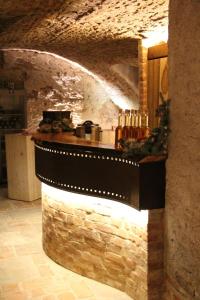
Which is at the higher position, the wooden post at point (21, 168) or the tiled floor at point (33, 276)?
the wooden post at point (21, 168)

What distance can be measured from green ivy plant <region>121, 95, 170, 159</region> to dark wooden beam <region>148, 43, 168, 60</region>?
7.53 feet

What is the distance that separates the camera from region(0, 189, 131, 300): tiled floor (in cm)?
355

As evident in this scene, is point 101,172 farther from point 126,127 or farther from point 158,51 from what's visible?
point 158,51

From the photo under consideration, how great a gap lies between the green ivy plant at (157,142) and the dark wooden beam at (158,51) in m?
2.29

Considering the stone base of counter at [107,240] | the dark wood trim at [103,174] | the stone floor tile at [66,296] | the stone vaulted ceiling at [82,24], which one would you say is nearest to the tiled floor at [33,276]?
the stone floor tile at [66,296]

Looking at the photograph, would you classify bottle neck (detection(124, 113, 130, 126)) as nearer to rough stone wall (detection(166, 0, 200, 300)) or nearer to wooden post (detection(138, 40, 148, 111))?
rough stone wall (detection(166, 0, 200, 300))

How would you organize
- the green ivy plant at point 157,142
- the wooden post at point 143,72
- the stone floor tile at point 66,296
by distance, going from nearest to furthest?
the green ivy plant at point 157,142, the stone floor tile at point 66,296, the wooden post at point 143,72

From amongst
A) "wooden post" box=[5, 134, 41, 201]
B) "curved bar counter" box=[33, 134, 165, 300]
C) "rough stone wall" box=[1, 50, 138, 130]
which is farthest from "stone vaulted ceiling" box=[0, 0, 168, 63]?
"wooden post" box=[5, 134, 41, 201]

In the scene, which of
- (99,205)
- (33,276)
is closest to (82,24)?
(99,205)

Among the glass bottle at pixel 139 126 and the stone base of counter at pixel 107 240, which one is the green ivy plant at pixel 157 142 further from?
the stone base of counter at pixel 107 240

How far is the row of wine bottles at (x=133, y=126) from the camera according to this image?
3.30 m

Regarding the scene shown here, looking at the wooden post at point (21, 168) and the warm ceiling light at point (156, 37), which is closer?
the warm ceiling light at point (156, 37)

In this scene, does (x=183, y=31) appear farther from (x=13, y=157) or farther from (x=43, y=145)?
(x=13, y=157)

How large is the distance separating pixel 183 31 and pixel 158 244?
5.75 ft
